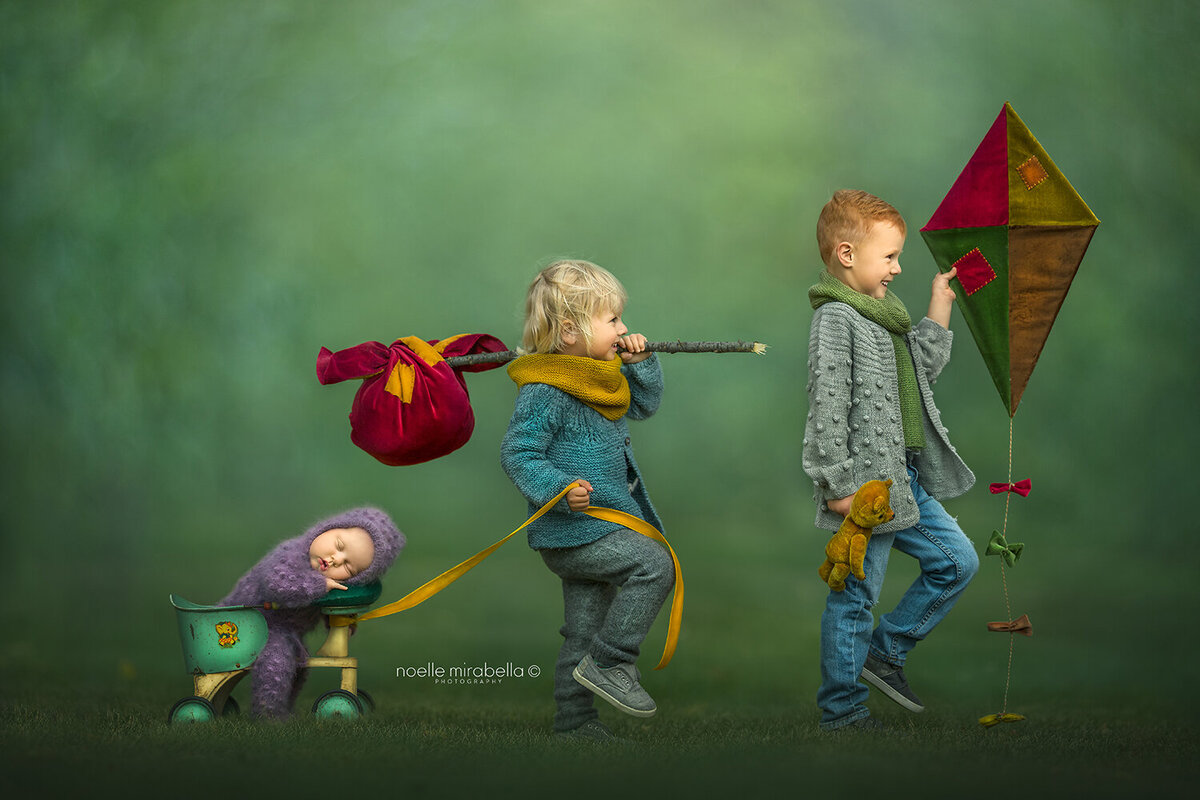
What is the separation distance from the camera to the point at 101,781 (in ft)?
10.4

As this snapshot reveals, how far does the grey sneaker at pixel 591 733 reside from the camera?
3600 millimetres

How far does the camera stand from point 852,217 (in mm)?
3771

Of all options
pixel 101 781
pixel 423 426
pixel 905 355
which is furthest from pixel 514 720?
pixel 905 355

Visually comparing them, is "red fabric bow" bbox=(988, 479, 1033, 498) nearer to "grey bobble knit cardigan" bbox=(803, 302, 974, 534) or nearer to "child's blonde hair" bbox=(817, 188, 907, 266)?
"grey bobble knit cardigan" bbox=(803, 302, 974, 534)

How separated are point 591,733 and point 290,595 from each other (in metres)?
0.90

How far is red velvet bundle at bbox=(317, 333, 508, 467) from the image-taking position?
378cm

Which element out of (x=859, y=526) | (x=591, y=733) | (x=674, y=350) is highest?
(x=674, y=350)

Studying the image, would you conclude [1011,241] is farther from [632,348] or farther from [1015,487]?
[632,348]

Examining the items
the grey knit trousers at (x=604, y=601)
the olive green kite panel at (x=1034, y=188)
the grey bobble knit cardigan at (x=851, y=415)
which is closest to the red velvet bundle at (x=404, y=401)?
the grey knit trousers at (x=604, y=601)

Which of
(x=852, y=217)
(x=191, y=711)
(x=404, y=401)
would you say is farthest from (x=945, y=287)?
(x=191, y=711)

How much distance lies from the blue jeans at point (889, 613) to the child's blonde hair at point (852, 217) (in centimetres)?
66

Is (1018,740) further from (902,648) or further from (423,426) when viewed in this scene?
(423,426)

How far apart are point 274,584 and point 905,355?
182 cm

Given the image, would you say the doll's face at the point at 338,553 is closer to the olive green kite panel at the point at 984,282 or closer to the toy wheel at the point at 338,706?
the toy wheel at the point at 338,706
